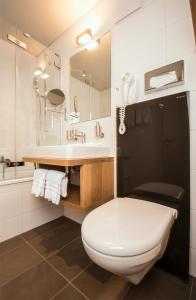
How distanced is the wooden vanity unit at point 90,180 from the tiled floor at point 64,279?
1.26 feet

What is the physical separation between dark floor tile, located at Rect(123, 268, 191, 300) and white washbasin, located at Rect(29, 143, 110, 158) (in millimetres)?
879

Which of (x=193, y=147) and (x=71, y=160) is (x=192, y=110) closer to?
(x=193, y=147)

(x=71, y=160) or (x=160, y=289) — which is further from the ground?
(x=71, y=160)

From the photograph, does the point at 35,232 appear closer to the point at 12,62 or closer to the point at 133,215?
the point at 133,215

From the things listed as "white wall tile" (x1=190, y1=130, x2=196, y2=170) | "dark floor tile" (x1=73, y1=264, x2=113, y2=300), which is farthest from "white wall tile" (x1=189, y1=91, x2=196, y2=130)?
"dark floor tile" (x1=73, y1=264, x2=113, y2=300)

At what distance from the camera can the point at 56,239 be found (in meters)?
1.39

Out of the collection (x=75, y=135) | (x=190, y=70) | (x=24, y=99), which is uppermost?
(x=24, y=99)

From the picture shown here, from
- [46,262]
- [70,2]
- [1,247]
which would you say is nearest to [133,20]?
[70,2]

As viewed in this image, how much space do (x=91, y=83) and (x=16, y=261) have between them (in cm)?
166

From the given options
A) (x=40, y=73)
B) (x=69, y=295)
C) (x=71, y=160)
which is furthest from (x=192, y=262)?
(x=40, y=73)

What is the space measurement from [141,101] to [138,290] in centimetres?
124

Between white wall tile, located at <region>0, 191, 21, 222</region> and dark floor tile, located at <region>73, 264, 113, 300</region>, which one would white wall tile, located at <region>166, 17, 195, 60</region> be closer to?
dark floor tile, located at <region>73, 264, 113, 300</region>

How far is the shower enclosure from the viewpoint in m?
1.88

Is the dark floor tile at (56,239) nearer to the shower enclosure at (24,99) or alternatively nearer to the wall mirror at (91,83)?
the shower enclosure at (24,99)
